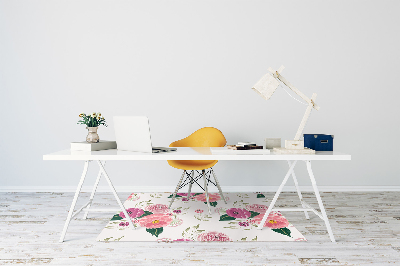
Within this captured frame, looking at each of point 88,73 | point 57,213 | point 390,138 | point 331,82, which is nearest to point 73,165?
point 57,213

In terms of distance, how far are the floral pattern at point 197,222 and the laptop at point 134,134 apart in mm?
650

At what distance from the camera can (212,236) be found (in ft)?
6.59

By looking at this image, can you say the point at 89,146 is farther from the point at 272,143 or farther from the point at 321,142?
the point at 321,142

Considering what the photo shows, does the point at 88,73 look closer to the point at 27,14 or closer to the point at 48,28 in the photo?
the point at 48,28

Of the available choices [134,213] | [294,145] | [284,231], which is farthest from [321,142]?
[134,213]

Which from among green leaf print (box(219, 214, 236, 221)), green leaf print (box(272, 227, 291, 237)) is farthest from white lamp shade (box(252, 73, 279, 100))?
green leaf print (box(219, 214, 236, 221))

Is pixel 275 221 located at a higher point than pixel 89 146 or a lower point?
lower

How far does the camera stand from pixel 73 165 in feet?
11.0

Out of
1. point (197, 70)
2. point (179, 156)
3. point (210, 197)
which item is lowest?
point (210, 197)

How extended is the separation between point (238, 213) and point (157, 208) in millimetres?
790

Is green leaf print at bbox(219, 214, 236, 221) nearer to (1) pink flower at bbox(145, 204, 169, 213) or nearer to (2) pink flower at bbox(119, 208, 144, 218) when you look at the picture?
(1) pink flower at bbox(145, 204, 169, 213)

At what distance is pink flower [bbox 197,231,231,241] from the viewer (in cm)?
196

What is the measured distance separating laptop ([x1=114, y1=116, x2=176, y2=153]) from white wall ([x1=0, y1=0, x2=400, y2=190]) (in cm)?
137

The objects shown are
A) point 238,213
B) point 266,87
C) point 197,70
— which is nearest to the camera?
point 266,87
